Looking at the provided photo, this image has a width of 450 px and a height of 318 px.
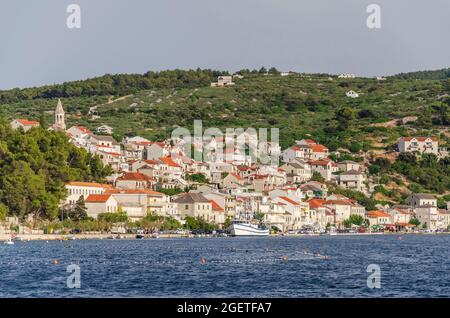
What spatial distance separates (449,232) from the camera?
163 metres

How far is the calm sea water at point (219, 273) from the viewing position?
44.6 m

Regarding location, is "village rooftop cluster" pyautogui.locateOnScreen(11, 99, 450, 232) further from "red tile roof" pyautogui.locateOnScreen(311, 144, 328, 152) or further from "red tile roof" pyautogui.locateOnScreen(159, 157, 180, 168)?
"red tile roof" pyautogui.locateOnScreen(159, 157, 180, 168)

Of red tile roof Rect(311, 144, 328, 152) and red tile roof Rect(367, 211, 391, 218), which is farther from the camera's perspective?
red tile roof Rect(311, 144, 328, 152)

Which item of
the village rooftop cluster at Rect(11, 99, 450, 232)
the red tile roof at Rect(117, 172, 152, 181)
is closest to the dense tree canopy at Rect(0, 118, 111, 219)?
the village rooftop cluster at Rect(11, 99, 450, 232)

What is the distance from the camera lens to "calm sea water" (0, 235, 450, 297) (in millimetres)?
44594

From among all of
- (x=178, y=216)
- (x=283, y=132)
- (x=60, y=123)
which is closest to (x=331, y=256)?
(x=178, y=216)

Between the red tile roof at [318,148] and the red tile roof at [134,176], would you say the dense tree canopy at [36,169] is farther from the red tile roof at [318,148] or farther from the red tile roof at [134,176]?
the red tile roof at [318,148]

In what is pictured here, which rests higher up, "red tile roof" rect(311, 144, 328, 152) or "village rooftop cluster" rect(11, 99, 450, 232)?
"red tile roof" rect(311, 144, 328, 152)

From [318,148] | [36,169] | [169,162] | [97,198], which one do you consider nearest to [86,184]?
[97,198]

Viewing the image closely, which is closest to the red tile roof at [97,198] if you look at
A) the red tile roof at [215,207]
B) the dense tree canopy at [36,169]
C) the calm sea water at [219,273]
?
A: the dense tree canopy at [36,169]

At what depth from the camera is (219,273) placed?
179 ft

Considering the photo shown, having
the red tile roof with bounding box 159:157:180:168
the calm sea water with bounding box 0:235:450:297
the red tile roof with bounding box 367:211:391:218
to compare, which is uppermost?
the red tile roof with bounding box 159:157:180:168
